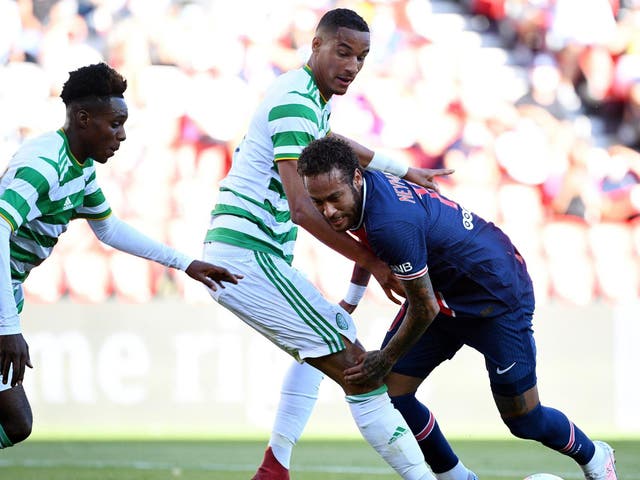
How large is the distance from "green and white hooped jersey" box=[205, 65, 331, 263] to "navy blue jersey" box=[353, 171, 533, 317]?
0.45 metres

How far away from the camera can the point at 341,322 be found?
439 centimetres

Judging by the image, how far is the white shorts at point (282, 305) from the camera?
4344 mm

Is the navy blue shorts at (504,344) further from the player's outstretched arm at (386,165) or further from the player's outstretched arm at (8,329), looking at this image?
the player's outstretched arm at (8,329)

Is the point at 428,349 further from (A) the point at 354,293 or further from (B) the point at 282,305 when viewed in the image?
(B) the point at 282,305

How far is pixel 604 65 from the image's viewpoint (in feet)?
34.8

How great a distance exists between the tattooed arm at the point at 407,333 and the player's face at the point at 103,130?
1.43 metres

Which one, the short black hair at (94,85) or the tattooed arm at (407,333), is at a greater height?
the short black hair at (94,85)

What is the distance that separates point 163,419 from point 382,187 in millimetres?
5643

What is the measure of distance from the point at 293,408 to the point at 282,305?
77cm

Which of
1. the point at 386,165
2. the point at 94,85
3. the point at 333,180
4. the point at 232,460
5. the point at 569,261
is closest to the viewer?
the point at 333,180

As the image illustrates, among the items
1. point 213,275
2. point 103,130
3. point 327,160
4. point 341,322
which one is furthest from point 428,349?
point 103,130

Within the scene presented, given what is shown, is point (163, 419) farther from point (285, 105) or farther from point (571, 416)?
point (285, 105)

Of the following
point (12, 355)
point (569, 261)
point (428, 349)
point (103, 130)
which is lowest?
point (569, 261)

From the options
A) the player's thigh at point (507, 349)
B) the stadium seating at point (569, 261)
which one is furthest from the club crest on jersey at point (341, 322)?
the stadium seating at point (569, 261)
